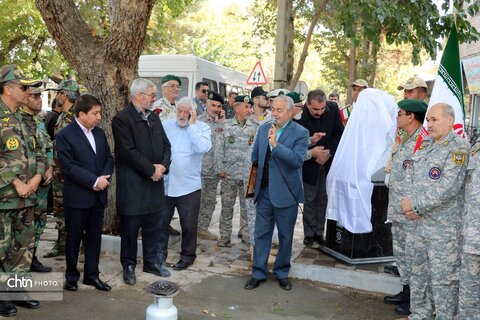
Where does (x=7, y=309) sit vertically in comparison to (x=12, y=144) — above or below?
below

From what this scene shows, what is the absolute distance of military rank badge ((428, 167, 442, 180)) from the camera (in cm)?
416

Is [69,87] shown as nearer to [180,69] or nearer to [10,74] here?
[10,74]

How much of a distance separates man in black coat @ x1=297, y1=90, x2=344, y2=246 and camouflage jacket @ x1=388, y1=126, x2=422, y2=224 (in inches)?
57.7

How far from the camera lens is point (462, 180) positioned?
162 inches

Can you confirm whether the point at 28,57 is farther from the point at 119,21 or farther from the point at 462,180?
the point at 462,180

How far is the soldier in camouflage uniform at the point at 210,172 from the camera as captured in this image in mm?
6938

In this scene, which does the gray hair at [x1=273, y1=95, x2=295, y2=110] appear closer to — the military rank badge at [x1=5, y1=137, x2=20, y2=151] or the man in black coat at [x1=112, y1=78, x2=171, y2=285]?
the man in black coat at [x1=112, y1=78, x2=171, y2=285]

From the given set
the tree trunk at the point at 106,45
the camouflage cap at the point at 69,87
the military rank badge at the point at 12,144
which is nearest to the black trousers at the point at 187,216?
the tree trunk at the point at 106,45

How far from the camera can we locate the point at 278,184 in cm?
528

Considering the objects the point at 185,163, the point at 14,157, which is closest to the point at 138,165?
the point at 185,163

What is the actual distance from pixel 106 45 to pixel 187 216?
2320mm

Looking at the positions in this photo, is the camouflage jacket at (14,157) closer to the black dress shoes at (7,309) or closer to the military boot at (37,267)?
the black dress shoes at (7,309)

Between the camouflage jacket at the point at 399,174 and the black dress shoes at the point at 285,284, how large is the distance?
127 cm

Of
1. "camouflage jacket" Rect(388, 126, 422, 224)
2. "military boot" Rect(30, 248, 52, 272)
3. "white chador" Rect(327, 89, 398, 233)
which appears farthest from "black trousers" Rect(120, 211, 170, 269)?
"camouflage jacket" Rect(388, 126, 422, 224)
